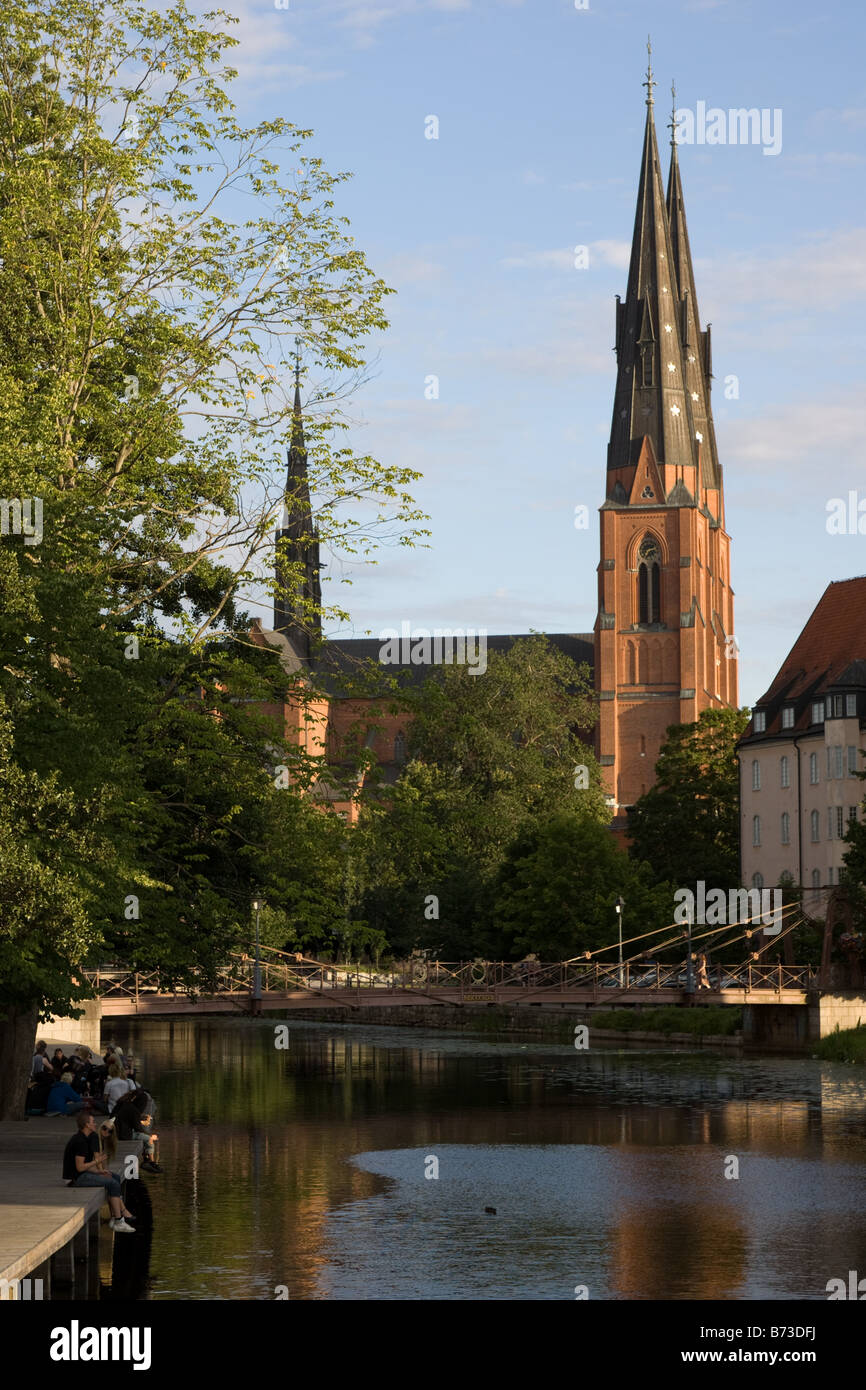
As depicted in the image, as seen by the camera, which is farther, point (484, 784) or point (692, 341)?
point (692, 341)

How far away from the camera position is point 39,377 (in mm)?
27828

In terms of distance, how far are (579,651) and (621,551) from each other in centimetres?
1909

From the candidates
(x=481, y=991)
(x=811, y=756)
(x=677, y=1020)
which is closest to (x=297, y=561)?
(x=481, y=991)

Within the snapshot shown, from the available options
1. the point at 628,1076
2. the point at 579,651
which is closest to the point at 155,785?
the point at 628,1076

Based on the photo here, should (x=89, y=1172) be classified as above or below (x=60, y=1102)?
above

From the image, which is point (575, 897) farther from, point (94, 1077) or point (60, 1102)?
point (60, 1102)

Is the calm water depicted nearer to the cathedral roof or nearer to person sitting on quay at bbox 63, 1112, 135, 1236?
person sitting on quay at bbox 63, 1112, 135, 1236

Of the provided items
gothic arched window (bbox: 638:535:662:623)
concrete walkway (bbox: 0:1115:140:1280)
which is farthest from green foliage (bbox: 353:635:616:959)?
concrete walkway (bbox: 0:1115:140:1280)

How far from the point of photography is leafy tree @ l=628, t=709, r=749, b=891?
292 ft

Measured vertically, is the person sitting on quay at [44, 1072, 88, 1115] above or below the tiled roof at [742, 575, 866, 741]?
below

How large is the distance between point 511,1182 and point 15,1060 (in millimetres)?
7713

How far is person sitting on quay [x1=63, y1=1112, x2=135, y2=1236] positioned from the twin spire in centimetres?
10912

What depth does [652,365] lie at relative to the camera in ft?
415

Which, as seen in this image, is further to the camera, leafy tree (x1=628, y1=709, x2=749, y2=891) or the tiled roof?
leafy tree (x1=628, y1=709, x2=749, y2=891)
